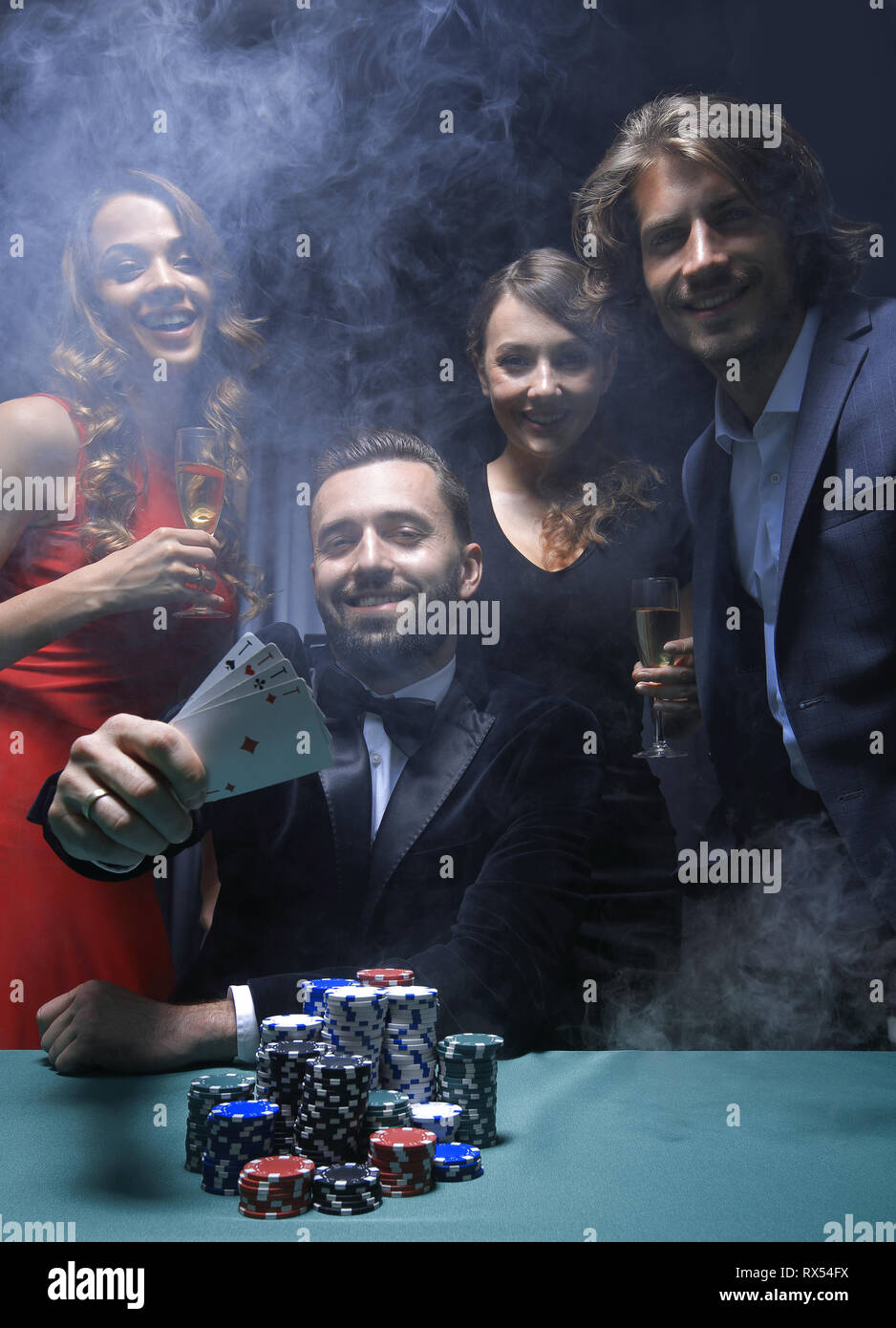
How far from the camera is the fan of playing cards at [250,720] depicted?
6.95ft

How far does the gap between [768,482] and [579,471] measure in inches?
18.6

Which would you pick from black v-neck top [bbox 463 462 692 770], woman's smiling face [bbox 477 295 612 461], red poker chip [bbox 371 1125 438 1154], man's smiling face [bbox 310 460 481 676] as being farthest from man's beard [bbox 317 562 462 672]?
red poker chip [bbox 371 1125 438 1154]

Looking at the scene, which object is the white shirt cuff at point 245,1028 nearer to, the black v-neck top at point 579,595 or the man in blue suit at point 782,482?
the black v-neck top at point 579,595

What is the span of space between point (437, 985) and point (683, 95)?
7.48 feet

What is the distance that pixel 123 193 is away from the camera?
2.82m

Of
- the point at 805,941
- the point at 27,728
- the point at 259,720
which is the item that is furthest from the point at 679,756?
the point at 27,728

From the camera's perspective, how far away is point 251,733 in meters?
2.13

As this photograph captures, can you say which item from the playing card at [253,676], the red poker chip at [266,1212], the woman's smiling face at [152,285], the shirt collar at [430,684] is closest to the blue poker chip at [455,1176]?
the red poker chip at [266,1212]

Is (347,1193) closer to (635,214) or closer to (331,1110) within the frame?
(331,1110)

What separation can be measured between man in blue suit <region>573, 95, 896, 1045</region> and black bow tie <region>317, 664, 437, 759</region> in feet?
1.85

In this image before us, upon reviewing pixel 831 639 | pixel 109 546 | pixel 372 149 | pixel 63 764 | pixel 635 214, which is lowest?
pixel 63 764

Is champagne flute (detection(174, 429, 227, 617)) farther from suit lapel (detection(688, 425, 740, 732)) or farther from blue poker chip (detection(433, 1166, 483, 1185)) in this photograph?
blue poker chip (detection(433, 1166, 483, 1185))

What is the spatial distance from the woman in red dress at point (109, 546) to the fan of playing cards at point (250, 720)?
0.61m

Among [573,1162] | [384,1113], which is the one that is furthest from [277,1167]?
[573,1162]
